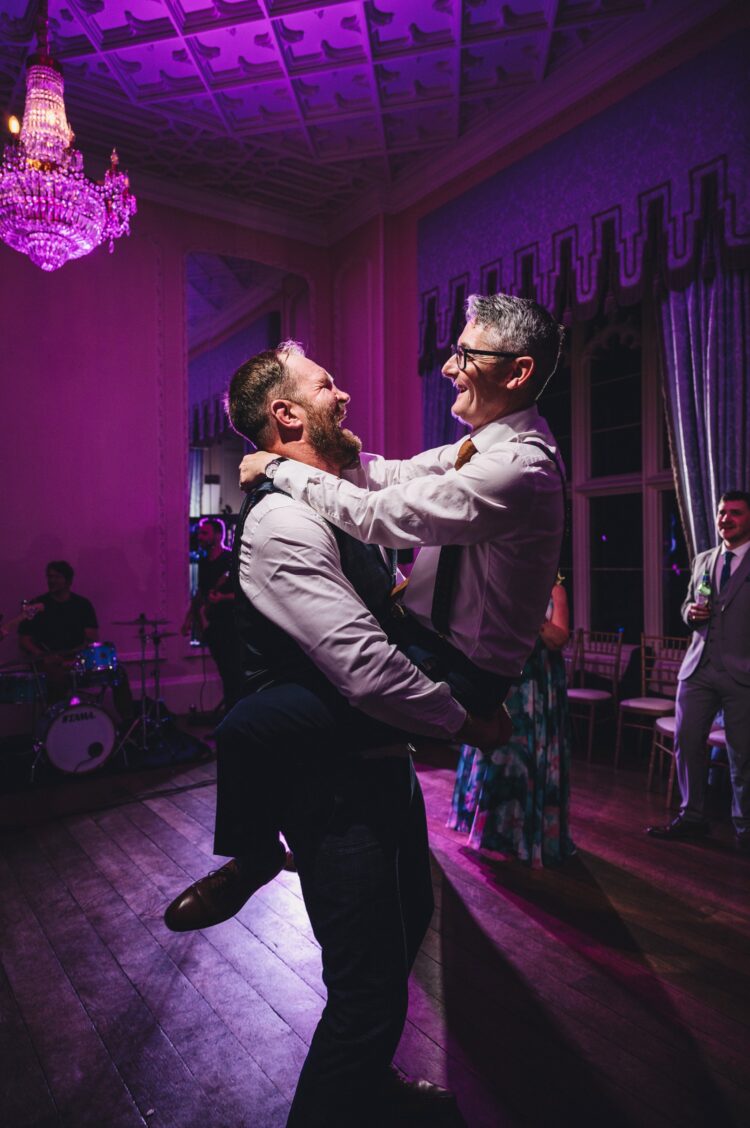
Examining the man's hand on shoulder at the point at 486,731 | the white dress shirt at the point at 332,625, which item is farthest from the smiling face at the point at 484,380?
the man's hand on shoulder at the point at 486,731

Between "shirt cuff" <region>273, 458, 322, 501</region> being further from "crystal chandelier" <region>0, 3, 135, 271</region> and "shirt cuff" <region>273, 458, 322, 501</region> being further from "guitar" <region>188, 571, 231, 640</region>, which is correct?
"guitar" <region>188, 571, 231, 640</region>

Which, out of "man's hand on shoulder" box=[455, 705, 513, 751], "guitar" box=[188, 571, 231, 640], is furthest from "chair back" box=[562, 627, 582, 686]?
"man's hand on shoulder" box=[455, 705, 513, 751]

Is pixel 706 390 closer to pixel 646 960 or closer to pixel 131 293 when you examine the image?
pixel 646 960

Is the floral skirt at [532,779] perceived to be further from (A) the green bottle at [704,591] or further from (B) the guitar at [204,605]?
(B) the guitar at [204,605]

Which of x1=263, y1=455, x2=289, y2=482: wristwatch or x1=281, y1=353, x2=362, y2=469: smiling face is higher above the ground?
x1=281, y1=353, x2=362, y2=469: smiling face

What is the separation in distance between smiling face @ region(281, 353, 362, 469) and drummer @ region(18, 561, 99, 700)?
448 centimetres

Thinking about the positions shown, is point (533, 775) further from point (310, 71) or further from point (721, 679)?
point (310, 71)

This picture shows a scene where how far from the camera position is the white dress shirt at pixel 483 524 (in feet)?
4.12

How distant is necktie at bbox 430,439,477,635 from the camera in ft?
4.59

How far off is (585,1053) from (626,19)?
5596mm

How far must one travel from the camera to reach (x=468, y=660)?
1392mm

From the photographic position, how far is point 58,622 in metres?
5.47

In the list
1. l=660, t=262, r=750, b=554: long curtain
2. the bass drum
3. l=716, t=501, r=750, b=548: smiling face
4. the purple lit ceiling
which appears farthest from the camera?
the bass drum

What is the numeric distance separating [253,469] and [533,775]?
94.3 inches
